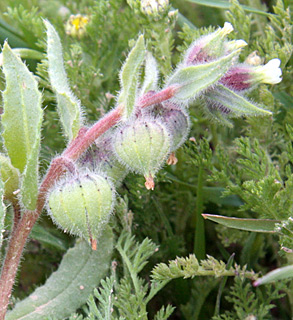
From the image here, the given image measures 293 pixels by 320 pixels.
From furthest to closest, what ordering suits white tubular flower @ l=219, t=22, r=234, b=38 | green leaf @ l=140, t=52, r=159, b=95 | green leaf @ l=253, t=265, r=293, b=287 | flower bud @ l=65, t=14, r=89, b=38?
flower bud @ l=65, t=14, r=89, b=38 → green leaf @ l=140, t=52, r=159, b=95 → white tubular flower @ l=219, t=22, r=234, b=38 → green leaf @ l=253, t=265, r=293, b=287

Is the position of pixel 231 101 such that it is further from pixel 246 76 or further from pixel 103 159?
pixel 103 159

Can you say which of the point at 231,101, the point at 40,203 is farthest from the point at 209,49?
the point at 40,203

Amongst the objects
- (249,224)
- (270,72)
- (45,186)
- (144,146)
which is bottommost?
(249,224)

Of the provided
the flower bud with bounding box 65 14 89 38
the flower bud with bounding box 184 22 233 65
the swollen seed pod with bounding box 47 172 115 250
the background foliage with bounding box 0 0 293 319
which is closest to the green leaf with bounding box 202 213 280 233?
the background foliage with bounding box 0 0 293 319

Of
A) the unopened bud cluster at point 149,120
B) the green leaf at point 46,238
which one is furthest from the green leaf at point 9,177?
the green leaf at point 46,238

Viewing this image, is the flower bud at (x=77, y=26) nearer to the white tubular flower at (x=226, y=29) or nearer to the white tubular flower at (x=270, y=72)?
the white tubular flower at (x=226, y=29)

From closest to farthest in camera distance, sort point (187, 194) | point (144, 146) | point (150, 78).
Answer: point (144, 146), point (150, 78), point (187, 194)

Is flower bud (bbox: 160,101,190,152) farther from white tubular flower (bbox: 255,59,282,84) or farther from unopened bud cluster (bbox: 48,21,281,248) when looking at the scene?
white tubular flower (bbox: 255,59,282,84)
